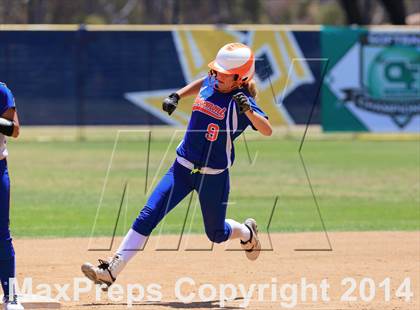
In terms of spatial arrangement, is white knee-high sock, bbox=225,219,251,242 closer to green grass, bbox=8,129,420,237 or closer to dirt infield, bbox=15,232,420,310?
dirt infield, bbox=15,232,420,310

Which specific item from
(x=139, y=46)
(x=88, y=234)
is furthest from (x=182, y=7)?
(x=88, y=234)

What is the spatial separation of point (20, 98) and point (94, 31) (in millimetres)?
2664

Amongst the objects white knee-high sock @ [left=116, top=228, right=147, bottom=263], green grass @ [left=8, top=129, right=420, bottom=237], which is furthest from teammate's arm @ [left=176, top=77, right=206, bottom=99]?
green grass @ [left=8, top=129, right=420, bottom=237]

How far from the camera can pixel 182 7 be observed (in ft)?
196

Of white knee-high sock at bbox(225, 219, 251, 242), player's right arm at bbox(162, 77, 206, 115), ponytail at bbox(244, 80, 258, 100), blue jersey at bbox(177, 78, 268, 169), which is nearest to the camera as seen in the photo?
blue jersey at bbox(177, 78, 268, 169)

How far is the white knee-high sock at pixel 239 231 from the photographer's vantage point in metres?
9.17

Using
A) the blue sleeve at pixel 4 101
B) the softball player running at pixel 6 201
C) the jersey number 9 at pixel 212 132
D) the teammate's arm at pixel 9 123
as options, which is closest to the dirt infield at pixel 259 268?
the softball player running at pixel 6 201

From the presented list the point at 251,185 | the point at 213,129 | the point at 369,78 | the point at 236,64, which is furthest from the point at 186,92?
the point at 369,78

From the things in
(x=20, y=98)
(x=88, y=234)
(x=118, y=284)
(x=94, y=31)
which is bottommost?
(x=118, y=284)

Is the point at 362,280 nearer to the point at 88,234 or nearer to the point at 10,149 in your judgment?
the point at 88,234

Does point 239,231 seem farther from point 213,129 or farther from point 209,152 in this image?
point 213,129

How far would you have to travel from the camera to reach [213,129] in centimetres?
853

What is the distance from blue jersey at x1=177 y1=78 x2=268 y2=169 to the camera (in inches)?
336

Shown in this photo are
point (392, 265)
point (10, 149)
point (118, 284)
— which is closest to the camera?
point (118, 284)
